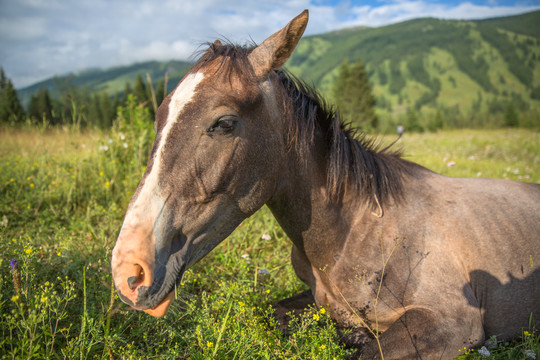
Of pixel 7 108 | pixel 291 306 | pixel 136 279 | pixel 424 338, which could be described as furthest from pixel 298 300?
pixel 7 108

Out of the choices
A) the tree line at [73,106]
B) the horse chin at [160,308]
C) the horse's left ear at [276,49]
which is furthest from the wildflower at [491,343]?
the tree line at [73,106]

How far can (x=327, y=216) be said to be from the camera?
2320mm

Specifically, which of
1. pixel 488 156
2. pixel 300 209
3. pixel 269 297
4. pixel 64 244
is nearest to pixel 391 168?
pixel 300 209

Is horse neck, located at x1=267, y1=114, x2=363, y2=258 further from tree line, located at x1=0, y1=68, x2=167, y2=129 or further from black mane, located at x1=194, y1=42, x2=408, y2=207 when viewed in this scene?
tree line, located at x1=0, y1=68, x2=167, y2=129

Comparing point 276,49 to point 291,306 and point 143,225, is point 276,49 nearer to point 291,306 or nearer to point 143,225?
point 143,225

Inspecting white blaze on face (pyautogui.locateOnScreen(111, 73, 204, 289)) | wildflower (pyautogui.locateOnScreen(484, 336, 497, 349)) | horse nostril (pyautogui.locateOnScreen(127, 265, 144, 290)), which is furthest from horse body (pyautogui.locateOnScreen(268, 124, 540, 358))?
horse nostril (pyautogui.locateOnScreen(127, 265, 144, 290))

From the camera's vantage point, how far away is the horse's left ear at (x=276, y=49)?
6.18ft

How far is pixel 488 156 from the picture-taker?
1082cm

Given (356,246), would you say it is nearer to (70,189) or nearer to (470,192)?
(470,192)

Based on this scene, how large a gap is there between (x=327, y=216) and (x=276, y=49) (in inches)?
50.6

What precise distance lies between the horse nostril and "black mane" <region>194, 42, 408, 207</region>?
1277mm

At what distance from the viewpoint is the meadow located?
1940 millimetres

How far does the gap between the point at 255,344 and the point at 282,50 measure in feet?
6.66

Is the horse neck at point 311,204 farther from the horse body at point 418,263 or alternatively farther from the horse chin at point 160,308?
the horse chin at point 160,308
